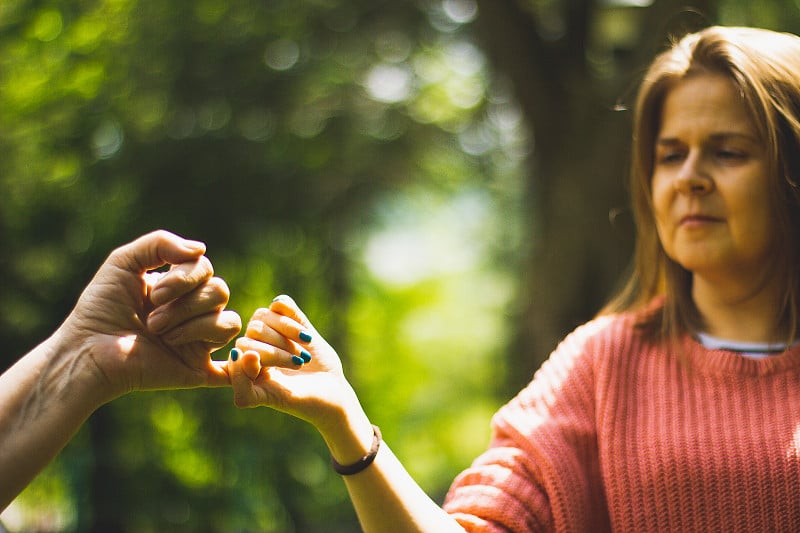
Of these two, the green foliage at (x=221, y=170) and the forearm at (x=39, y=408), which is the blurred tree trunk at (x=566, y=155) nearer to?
the green foliage at (x=221, y=170)

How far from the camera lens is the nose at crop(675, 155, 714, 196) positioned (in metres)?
1.83

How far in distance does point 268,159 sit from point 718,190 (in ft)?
18.3

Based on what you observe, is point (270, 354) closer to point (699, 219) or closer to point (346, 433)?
point (346, 433)

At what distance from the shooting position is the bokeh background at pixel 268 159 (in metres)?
5.13

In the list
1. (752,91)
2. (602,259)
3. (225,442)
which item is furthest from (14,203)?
(752,91)

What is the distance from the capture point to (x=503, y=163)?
9242mm

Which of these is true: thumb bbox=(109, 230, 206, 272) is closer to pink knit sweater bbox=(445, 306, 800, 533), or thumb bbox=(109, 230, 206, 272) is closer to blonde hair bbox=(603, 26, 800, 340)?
pink knit sweater bbox=(445, 306, 800, 533)

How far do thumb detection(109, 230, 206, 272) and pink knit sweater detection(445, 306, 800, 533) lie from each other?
82 cm

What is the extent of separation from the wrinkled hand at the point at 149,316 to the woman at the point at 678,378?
0.33 feet

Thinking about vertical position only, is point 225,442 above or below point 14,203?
below

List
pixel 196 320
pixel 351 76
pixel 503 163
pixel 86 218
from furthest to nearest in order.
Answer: pixel 503 163
pixel 351 76
pixel 86 218
pixel 196 320

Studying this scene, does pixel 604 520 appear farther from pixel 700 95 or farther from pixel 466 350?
pixel 466 350

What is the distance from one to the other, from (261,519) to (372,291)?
6.77m

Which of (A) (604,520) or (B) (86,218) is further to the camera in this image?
(B) (86,218)
